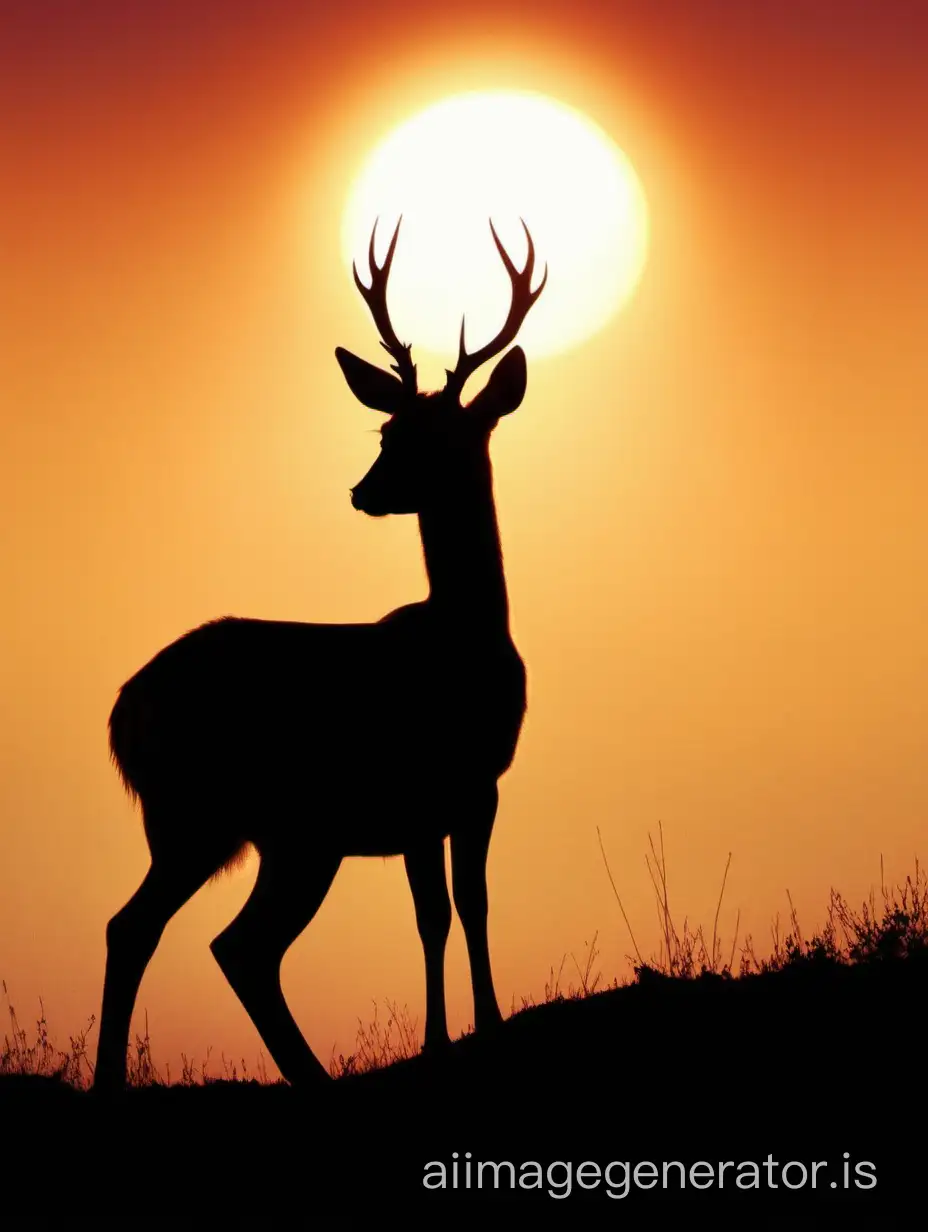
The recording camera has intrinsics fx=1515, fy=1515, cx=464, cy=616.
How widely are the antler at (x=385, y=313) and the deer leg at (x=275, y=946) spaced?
2836 millimetres

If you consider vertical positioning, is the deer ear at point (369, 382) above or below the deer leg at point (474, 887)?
above

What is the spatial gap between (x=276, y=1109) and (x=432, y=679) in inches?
83.9

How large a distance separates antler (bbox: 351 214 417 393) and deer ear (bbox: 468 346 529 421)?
50 centimetres

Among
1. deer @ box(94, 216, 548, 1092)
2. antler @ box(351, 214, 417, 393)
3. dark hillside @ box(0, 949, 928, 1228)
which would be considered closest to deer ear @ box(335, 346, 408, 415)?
antler @ box(351, 214, 417, 393)

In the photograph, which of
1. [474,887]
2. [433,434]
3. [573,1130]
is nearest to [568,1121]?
[573,1130]

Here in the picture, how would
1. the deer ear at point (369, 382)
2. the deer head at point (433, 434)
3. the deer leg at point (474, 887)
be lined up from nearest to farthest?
the deer leg at point (474, 887) < the deer head at point (433, 434) < the deer ear at point (369, 382)

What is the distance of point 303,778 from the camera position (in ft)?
22.7

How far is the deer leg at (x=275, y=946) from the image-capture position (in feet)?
21.6

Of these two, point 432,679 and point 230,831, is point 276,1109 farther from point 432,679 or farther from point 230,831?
point 432,679

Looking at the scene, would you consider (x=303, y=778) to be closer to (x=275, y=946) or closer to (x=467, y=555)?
(x=275, y=946)

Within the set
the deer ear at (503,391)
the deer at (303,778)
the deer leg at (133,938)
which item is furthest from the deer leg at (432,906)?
the deer ear at (503,391)

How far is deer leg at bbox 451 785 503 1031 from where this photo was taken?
691 centimetres

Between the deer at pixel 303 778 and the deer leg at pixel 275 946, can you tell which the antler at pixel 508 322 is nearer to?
the deer at pixel 303 778

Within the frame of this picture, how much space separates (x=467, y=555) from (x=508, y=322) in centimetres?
177
